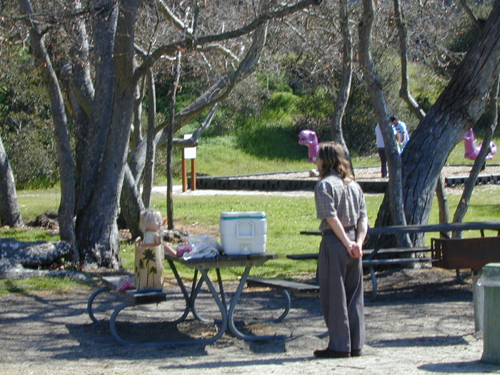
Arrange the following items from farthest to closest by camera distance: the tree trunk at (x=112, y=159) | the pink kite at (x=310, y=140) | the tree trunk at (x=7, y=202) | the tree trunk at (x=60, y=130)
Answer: the pink kite at (x=310, y=140) → the tree trunk at (x=7, y=202) → the tree trunk at (x=60, y=130) → the tree trunk at (x=112, y=159)

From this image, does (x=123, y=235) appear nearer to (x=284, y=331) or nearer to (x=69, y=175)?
(x=69, y=175)

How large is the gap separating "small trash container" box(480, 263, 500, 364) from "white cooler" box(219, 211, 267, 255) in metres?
1.82

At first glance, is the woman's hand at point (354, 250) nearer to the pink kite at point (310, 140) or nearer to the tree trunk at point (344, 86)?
the tree trunk at point (344, 86)

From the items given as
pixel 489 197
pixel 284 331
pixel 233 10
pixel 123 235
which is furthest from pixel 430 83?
pixel 284 331

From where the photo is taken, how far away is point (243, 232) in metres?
5.82

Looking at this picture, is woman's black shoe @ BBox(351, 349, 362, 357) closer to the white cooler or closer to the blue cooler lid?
the white cooler

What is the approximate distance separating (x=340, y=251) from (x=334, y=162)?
0.69 metres

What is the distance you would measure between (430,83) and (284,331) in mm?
27816

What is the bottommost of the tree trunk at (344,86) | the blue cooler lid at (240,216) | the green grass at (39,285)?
the green grass at (39,285)

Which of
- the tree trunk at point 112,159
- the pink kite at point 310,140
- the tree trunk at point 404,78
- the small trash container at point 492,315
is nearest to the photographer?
the small trash container at point 492,315

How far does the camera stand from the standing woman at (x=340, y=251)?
5234 mm

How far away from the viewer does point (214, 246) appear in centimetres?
589

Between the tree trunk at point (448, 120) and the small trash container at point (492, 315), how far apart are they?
4.01 m

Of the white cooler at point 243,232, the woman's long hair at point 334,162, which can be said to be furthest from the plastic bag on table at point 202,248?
the woman's long hair at point 334,162
